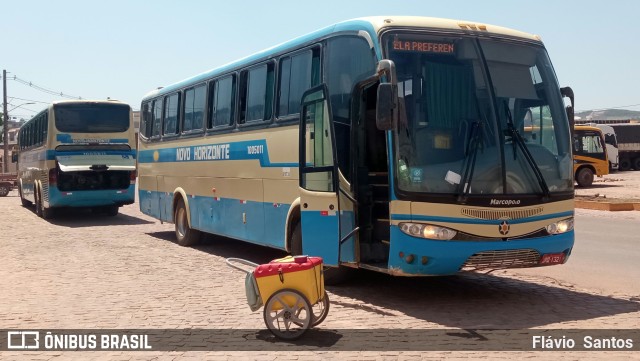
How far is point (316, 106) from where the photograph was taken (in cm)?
946

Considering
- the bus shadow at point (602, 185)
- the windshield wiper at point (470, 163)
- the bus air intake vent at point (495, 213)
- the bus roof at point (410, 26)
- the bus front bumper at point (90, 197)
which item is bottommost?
the bus front bumper at point (90, 197)

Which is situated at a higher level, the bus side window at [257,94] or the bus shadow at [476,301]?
the bus side window at [257,94]

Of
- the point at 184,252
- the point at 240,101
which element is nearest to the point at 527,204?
the point at 240,101

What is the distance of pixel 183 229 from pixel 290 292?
9218mm

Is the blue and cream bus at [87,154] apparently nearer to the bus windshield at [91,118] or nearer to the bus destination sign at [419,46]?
the bus windshield at [91,118]

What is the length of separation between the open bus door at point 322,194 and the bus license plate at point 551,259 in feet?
7.27

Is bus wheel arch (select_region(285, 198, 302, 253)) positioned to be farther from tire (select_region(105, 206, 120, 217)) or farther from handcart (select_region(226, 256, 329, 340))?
tire (select_region(105, 206, 120, 217))

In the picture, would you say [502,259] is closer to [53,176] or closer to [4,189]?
[53,176]

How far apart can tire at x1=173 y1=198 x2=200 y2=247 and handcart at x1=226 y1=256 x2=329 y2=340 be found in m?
8.61

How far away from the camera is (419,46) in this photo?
8.50m

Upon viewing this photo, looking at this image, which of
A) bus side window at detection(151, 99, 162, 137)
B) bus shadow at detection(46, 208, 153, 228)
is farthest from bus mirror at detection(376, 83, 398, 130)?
bus shadow at detection(46, 208, 153, 228)

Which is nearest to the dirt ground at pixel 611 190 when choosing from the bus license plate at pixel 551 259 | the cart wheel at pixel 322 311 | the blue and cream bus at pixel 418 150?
the blue and cream bus at pixel 418 150

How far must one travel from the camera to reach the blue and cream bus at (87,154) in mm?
22734

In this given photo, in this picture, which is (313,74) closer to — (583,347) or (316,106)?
(316,106)
